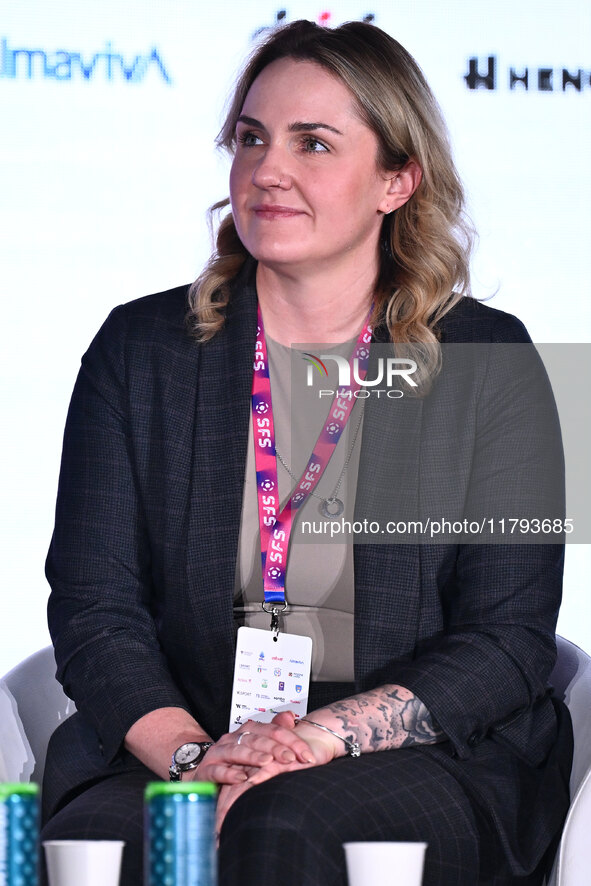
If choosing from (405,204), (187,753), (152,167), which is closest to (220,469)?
(187,753)

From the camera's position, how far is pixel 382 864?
112 centimetres

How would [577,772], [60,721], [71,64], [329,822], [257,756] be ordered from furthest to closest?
1. [71,64]
2. [60,721]
3. [577,772]
4. [257,756]
5. [329,822]

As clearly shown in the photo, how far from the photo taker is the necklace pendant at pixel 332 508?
1.79m

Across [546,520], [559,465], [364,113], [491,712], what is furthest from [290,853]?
[364,113]

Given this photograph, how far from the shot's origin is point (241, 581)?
181 centimetres

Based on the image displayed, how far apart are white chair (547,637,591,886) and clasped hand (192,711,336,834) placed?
12.7 inches

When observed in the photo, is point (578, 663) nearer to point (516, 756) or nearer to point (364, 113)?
point (516, 756)

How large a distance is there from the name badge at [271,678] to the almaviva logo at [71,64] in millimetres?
1424

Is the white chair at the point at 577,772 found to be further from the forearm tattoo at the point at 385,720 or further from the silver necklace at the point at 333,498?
the silver necklace at the point at 333,498

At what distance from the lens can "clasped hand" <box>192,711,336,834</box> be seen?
1436mm

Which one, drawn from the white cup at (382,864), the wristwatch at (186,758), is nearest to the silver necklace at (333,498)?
the wristwatch at (186,758)

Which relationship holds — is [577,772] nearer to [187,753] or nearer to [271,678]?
[271,678]

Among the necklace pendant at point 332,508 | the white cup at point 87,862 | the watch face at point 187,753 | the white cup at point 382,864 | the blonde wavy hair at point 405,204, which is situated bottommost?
the watch face at point 187,753

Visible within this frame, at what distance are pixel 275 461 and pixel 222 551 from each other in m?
0.17
